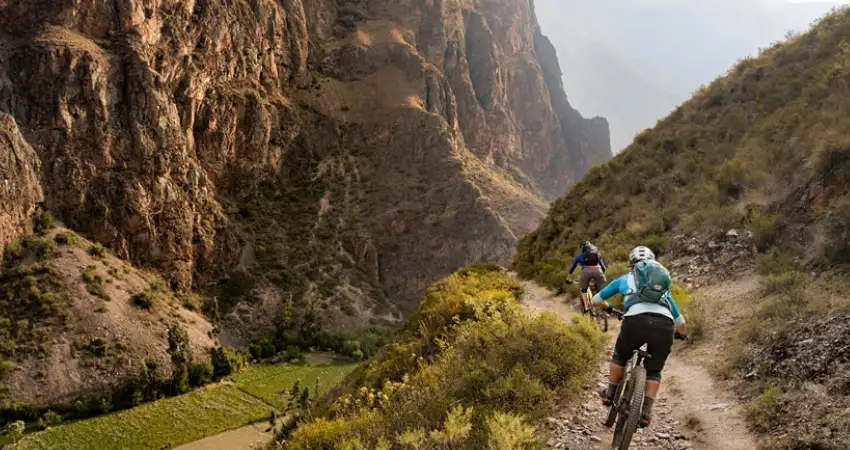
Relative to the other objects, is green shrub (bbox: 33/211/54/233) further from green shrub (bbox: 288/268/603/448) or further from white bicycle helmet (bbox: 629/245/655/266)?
white bicycle helmet (bbox: 629/245/655/266)

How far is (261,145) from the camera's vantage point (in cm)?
7969

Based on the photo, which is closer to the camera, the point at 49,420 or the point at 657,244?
the point at 657,244

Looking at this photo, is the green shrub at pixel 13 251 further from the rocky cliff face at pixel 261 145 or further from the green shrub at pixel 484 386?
the green shrub at pixel 484 386

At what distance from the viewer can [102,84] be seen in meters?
58.5

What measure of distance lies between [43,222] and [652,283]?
62989 mm

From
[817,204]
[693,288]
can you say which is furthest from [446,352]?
[817,204]

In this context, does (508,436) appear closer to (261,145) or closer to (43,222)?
(43,222)

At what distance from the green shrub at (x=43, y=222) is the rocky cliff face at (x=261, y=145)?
2314mm

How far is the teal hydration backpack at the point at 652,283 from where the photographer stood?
18.6ft

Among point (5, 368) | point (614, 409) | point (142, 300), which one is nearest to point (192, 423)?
point (5, 368)

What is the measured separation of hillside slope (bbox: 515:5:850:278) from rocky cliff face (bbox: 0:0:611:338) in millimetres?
52867

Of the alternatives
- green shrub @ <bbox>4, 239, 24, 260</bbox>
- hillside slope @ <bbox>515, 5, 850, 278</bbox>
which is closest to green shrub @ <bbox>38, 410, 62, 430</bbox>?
green shrub @ <bbox>4, 239, 24, 260</bbox>

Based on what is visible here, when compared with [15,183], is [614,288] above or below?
below

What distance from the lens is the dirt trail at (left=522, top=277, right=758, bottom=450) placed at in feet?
19.4
